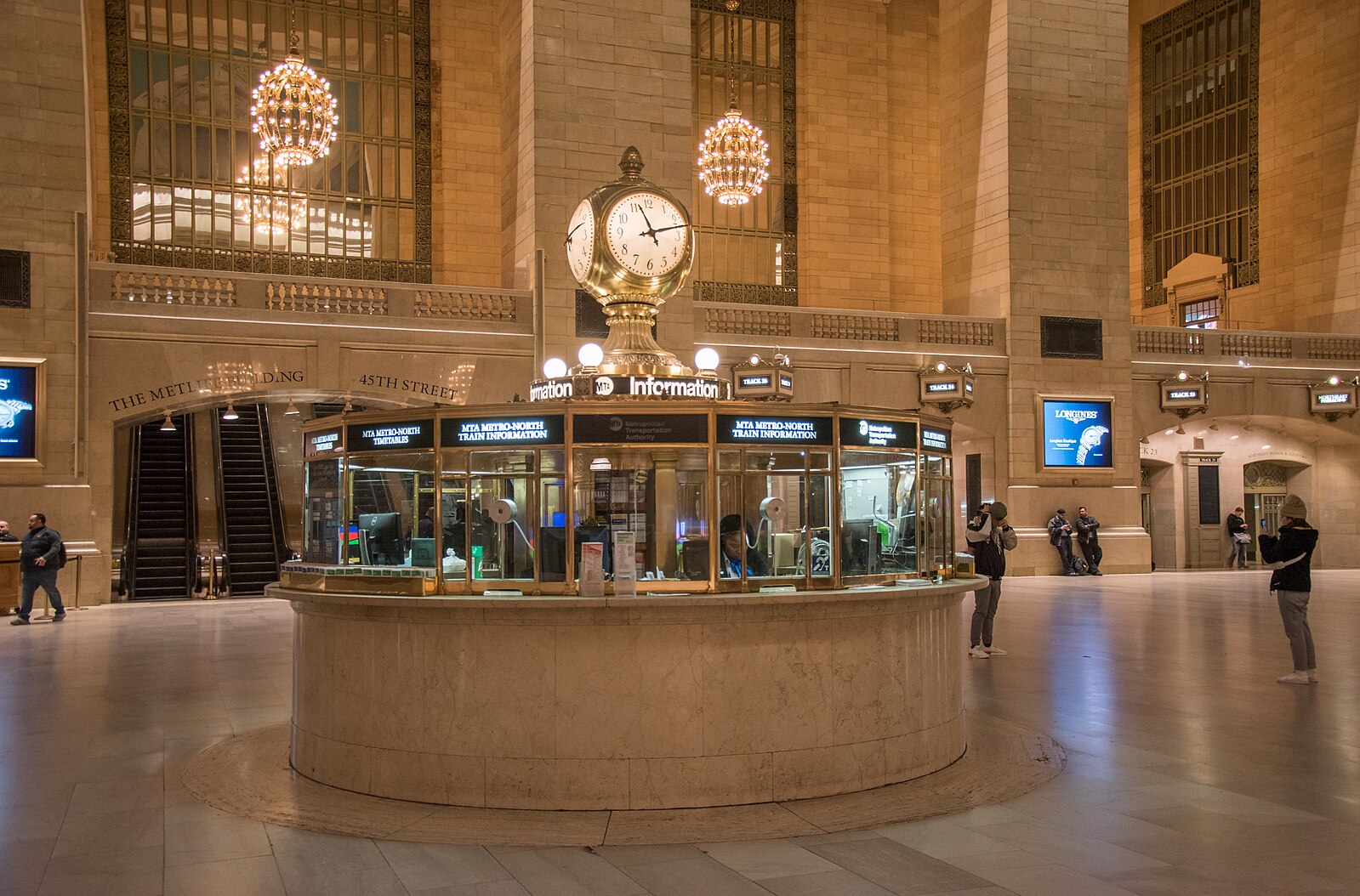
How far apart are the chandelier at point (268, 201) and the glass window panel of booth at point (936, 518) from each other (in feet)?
72.4

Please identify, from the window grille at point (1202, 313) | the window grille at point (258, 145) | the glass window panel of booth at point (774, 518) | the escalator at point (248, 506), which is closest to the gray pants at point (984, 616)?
the glass window panel of booth at point (774, 518)

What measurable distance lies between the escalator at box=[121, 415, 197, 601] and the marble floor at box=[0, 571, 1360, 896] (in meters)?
9.38

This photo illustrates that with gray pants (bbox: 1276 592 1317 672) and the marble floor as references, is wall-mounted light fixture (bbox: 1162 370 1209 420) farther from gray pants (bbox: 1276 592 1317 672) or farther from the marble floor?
gray pants (bbox: 1276 592 1317 672)

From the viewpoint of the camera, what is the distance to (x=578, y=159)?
74.1ft

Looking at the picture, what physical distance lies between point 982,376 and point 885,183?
8.22 meters

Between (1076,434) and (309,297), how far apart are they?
16.4 meters

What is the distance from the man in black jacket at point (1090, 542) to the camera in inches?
1014

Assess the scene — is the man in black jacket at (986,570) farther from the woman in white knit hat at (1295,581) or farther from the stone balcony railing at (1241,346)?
the stone balcony railing at (1241,346)

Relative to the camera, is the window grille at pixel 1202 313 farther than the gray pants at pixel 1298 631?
Yes

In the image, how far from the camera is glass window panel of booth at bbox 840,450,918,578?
7.22m

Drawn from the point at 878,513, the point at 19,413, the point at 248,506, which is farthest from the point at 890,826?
the point at 248,506

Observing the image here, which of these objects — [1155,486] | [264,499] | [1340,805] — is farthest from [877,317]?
[1340,805]

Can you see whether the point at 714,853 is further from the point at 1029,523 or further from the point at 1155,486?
the point at 1155,486

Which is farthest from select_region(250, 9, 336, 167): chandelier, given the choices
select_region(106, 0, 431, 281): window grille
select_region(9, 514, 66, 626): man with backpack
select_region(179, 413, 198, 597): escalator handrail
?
select_region(179, 413, 198, 597): escalator handrail
